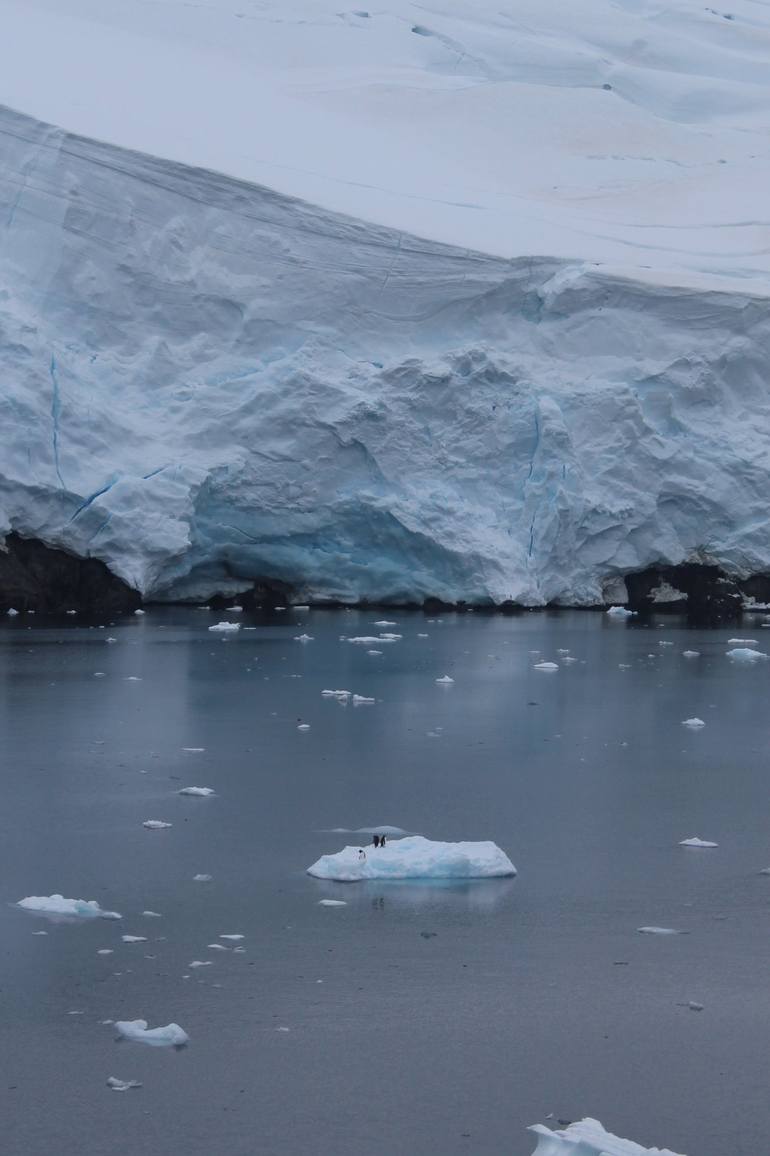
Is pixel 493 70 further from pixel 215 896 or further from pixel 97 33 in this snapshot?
pixel 215 896

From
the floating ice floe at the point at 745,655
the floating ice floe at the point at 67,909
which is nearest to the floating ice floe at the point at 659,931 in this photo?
the floating ice floe at the point at 67,909

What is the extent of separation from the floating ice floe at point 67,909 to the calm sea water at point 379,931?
2.4 inches

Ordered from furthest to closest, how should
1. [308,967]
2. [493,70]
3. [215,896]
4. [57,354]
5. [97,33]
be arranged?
[493,70]
[97,33]
[57,354]
[215,896]
[308,967]

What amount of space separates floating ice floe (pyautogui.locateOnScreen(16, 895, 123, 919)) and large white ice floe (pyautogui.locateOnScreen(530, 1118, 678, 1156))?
1.63 metres

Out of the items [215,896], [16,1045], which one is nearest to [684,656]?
[215,896]

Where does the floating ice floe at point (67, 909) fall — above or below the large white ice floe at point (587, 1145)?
above

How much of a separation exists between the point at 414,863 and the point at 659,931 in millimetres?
796

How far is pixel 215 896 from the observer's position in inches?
171

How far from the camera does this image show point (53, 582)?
12.7 meters

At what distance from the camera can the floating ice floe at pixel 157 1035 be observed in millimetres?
3223

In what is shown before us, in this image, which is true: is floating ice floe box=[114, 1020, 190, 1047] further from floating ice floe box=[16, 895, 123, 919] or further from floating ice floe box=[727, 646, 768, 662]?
floating ice floe box=[727, 646, 768, 662]

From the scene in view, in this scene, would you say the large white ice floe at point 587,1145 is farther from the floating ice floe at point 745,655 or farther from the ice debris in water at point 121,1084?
the floating ice floe at point 745,655

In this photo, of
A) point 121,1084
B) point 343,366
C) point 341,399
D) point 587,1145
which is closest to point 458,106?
point 343,366

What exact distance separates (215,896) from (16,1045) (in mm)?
1190
